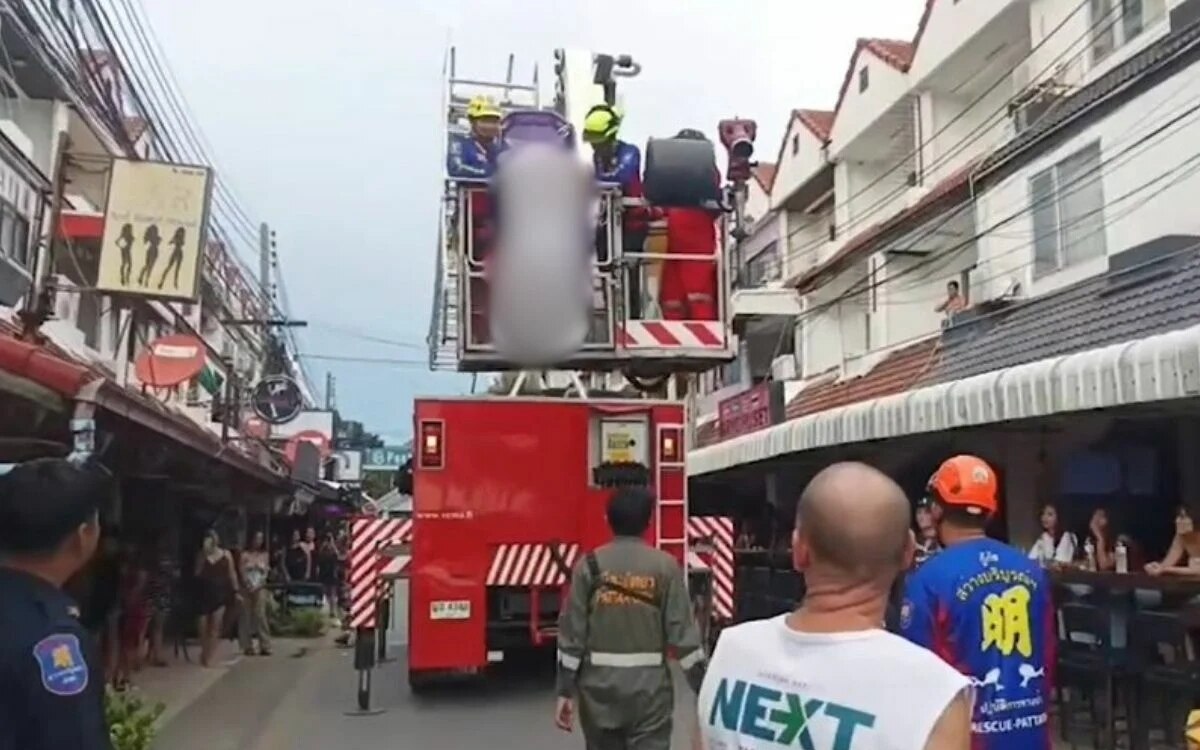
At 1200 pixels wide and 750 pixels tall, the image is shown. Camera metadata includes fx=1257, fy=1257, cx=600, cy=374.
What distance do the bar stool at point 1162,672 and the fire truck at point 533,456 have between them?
3859 mm

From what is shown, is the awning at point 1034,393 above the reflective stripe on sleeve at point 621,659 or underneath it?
above

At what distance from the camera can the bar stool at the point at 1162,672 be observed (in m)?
7.52

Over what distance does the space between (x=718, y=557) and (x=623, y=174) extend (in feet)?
12.7

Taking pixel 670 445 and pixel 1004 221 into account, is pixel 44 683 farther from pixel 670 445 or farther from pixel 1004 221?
pixel 1004 221

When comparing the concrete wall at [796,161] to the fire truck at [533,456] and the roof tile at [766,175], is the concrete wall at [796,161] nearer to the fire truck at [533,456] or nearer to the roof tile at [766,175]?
the roof tile at [766,175]

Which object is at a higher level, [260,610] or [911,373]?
[911,373]

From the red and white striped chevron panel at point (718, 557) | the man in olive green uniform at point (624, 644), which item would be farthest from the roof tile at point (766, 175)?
the man in olive green uniform at point (624, 644)

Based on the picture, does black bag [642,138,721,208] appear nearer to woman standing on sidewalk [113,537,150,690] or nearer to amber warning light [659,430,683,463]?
amber warning light [659,430,683,463]

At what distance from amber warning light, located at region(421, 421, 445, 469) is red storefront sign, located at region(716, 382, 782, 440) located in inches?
391

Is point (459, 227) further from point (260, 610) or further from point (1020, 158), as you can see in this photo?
point (1020, 158)

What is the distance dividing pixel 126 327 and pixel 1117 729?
1667cm

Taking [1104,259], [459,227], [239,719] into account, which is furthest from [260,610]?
[1104,259]

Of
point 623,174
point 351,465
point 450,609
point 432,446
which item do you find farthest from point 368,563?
point 351,465

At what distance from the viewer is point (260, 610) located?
1630 centimetres
